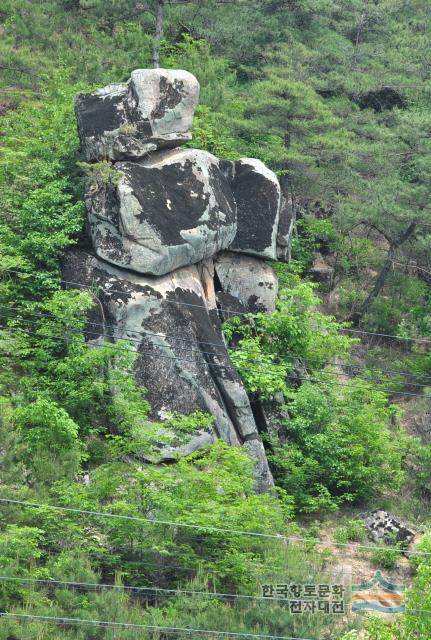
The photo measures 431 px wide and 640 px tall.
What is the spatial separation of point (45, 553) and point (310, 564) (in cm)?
432

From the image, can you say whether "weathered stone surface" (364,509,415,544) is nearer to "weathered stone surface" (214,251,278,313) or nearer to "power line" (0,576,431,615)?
"power line" (0,576,431,615)

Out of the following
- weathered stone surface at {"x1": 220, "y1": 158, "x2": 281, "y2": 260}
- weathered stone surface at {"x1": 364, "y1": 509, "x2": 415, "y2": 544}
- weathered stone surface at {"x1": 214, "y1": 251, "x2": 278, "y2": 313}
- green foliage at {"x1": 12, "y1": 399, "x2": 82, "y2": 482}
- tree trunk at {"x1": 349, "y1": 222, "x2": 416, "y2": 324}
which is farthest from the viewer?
tree trunk at {"x1": 349, "y1": 222, "x2": 416, "y2": 324}

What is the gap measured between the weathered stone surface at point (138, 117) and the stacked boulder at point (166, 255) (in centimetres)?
2

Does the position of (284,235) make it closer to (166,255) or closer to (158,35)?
(166,255)

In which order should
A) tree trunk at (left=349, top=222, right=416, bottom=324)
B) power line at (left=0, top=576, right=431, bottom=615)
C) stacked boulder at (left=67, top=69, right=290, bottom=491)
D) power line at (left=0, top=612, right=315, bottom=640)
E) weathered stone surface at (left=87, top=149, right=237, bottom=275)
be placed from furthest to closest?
1. tree trunk at (left=349, top=222, right=416, bottom=324)
2. weathered stone surface at (left=87, top=149, right=237, bottom=275)
3. stacked boulder at (left=67, top=69, right=290, bottom=491)
4. power line at (left=0, top=576, right=431, bottom=615)
5. power line at (left=0, top=612, right=315, bottom=640)

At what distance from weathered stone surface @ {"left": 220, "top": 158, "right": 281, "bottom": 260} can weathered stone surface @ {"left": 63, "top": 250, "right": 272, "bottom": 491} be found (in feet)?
8.17

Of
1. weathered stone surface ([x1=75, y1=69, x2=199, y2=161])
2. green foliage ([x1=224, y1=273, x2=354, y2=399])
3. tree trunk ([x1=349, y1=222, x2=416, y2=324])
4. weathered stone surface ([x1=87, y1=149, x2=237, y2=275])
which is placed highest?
weathered stone surface ([x1=75, y1=69, x2=199, y2=161])

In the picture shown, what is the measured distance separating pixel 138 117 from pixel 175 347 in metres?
5.06

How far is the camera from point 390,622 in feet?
61.1

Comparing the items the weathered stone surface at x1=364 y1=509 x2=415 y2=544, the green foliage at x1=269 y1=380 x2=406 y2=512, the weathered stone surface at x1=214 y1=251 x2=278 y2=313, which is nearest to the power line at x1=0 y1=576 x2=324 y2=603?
the weathered stone surface at x1=364 y1=509 x2=415 y2=544

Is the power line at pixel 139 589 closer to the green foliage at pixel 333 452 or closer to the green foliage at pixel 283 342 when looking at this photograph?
the green foliage at pixel 333 452

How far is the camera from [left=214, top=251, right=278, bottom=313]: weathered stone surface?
87.0 ft

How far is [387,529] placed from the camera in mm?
22859

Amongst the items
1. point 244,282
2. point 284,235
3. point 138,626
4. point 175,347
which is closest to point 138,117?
point 244,282
